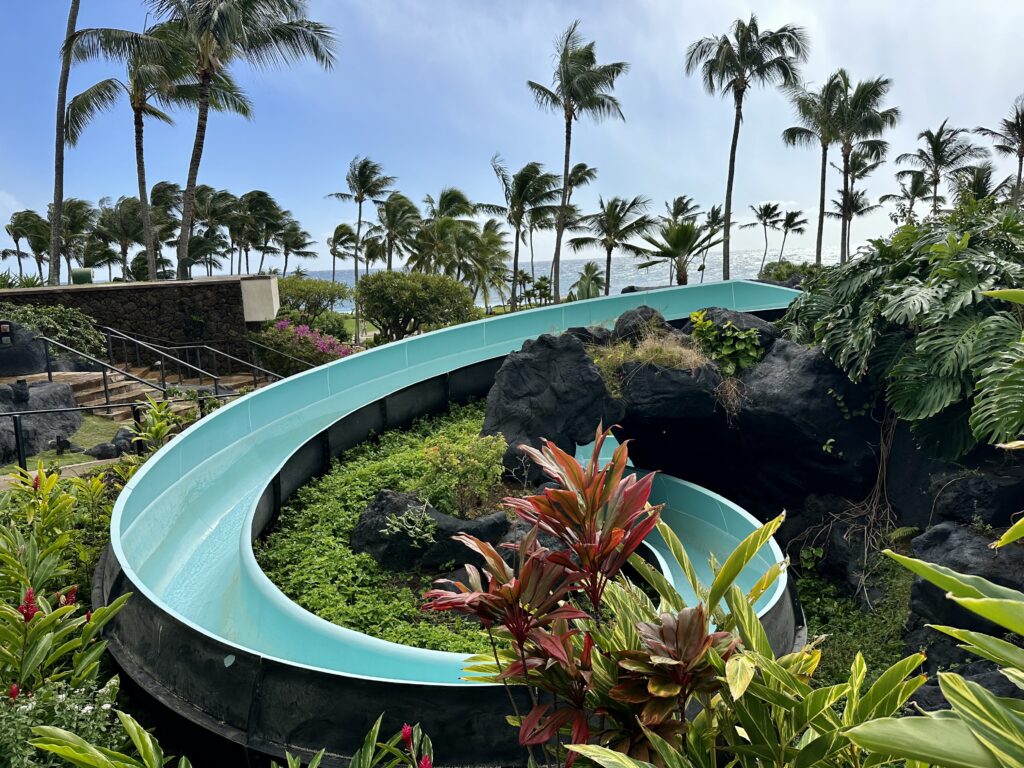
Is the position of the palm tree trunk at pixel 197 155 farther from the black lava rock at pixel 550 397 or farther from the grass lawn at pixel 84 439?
the black lava rock at pixel 550 397

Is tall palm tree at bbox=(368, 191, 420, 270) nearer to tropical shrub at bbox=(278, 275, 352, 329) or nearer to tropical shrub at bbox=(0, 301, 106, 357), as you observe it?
tropical shrub at bbox=(278, 275, 352, 329)

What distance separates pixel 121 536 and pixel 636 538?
4796 mm

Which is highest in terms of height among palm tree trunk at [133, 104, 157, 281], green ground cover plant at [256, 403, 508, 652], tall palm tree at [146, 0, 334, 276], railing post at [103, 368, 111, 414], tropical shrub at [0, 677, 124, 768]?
tall palm tree at [146, 0, 334, 276]

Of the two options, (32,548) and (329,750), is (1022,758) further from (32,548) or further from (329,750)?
(32,548)

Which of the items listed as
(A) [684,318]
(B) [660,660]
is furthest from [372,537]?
(A) [684,318]

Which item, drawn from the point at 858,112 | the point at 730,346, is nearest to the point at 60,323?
the point at 730,346

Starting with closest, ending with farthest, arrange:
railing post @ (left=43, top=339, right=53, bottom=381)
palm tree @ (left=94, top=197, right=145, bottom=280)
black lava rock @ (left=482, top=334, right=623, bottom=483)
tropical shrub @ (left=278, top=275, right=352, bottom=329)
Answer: black lava rock @ (left=482, top=334, right=623, bottom=483) → railing post @ (left=43, top=339, right=53, bottom=381) → tropical shrub @ (left=278, top=275, right=352, bottom=329) → palm tree @ (left=94, top=197, right=145, bottom=280)

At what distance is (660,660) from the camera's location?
2.10 metres

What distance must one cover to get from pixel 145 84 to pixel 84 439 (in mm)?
15351

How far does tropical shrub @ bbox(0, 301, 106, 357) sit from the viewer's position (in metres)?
13.6

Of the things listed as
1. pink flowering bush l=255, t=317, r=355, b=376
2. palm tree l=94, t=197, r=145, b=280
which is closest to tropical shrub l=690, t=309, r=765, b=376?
pink flowering bush l=255, t=317, r=355, b=376

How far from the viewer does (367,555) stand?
23.2 ft

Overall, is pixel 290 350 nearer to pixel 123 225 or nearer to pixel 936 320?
pixel 936 320

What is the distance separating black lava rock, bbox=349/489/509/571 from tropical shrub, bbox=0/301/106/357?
31.7 feet
